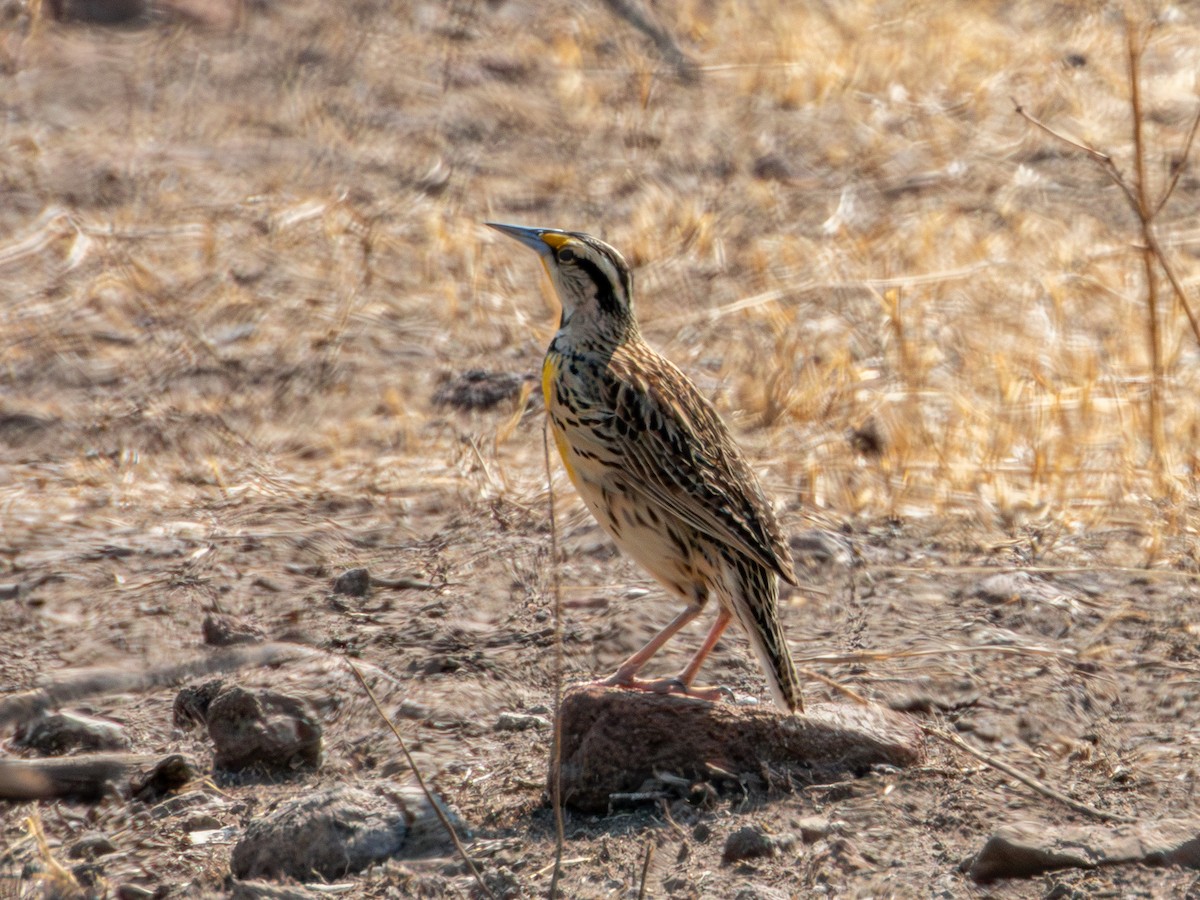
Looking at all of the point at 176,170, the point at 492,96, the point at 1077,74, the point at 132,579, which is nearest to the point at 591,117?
the point at 492,96

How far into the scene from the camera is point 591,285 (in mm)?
6340

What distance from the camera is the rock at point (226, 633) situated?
6.48 m

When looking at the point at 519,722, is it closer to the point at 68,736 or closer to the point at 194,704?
the point at 194,704

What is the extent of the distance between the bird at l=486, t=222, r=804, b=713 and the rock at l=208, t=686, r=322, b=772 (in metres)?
0.98

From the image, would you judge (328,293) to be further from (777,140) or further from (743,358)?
(777,140)

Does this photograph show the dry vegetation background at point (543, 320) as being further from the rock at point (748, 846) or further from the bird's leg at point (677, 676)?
the bird's leg at point (677, 676)

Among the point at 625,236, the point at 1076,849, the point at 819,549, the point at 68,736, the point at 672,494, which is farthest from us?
the point at 625,236

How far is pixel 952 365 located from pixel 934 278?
41.4 inches

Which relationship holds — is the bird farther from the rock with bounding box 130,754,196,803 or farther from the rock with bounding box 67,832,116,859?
the rock with bounding box 67,832,116,859

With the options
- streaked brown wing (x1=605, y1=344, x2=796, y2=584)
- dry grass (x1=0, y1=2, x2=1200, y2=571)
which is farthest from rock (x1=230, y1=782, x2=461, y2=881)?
dry grass (x1=0, y1=2, x2=1200, y2=571)

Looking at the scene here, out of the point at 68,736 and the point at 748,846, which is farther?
the point at 68,736

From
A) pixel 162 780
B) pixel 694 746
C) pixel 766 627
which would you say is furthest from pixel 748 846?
pixel 162 780

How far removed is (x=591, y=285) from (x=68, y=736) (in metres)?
2.35

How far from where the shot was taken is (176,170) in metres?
10.9
